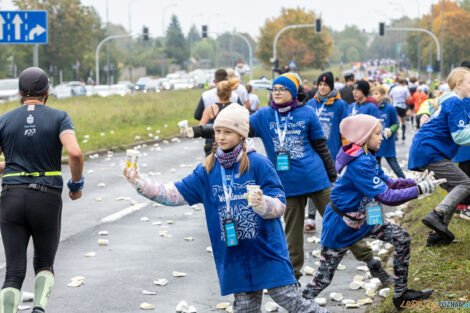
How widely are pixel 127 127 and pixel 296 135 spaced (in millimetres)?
20374

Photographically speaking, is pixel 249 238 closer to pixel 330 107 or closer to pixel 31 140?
pixel 31 140

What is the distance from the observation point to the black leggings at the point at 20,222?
16.7 feet

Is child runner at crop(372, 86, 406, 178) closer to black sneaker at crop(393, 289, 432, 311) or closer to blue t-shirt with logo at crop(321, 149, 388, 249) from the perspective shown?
black sneaker at crop(393, 289, 432, 311)

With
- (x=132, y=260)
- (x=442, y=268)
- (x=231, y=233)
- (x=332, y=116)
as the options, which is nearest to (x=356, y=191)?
(x=231, y=233)

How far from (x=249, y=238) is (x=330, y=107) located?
5048mm

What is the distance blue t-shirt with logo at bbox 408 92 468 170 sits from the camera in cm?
728

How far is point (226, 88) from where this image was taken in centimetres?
921

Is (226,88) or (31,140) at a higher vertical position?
(226,88)

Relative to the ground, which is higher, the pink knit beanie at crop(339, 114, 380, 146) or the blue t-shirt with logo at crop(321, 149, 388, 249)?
the pink knit beanie at crop(339, 114, 380, 146)

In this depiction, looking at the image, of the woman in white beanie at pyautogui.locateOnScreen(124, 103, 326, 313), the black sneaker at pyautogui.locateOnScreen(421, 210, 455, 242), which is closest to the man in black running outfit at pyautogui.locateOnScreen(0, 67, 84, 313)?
the woman in white beanie at pyautogui.locateOnScreen(124, 103, 326, 313)

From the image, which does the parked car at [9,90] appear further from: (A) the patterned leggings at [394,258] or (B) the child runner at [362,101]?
(A) the patterned leggings at [394,258]

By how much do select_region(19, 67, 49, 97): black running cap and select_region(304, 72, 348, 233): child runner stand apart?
4.48 m

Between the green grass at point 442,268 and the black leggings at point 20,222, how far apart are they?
8.70 feet

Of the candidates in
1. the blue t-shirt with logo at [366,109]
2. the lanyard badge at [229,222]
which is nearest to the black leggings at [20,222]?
the lanyard badge at [229,222]
